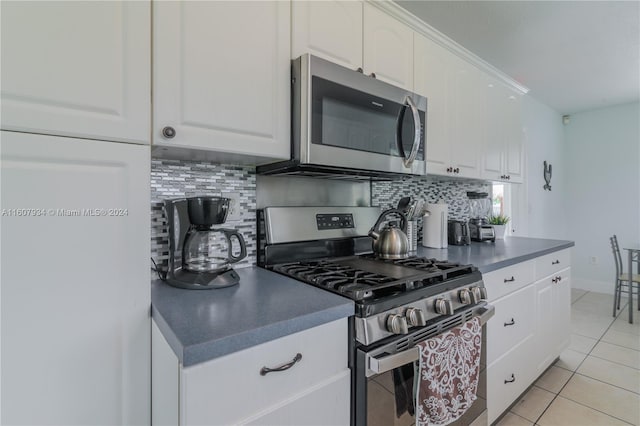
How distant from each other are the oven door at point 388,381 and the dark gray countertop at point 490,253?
1.90ft

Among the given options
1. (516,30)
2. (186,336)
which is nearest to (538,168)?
(516,30)

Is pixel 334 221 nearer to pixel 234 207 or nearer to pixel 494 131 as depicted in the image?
pixel 234 207

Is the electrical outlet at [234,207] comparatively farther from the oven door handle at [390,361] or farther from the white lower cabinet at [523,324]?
the white lower cabinet at [523,324]

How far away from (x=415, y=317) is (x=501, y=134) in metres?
1.98

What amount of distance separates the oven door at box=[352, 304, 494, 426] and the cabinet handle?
838 millimetres

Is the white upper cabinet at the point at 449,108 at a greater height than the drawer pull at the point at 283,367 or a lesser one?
greater

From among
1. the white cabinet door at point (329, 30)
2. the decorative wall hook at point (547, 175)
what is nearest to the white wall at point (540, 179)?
the decorative wall hook at point (547, 175)

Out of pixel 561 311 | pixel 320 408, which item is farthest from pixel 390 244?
pixel 561 311

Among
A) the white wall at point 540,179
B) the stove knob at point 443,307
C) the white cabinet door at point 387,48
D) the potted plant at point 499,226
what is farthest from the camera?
the white wall at point 540,179

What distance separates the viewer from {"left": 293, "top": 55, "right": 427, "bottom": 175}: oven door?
117cm

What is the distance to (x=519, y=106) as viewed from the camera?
2.59m

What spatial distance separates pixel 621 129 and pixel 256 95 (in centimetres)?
497

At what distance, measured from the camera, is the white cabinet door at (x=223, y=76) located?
92 cm

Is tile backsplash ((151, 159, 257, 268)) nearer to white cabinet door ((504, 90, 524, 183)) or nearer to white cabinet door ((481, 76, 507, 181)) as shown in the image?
white cabinet door ((481, 76, 507, 181))
